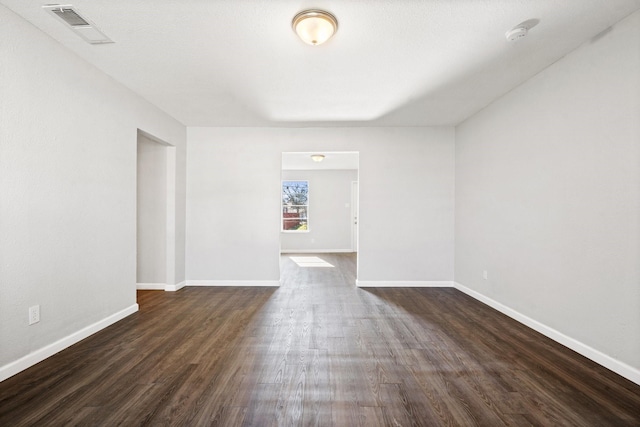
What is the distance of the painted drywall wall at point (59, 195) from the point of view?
196 cm

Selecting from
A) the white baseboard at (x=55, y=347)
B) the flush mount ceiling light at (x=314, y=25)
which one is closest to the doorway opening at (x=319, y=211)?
the white baseboard at (x=55, y=347)

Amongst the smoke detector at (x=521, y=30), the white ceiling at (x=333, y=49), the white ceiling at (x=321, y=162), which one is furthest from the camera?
the white ceiling at (x=321, y=162)

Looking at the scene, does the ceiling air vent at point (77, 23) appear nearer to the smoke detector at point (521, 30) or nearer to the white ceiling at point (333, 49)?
the white ceiling at point (333, 49)

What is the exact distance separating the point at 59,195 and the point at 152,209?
1.93m

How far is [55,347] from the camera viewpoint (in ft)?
7.41

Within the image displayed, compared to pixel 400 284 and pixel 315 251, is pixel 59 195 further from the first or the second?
pixel 315 251

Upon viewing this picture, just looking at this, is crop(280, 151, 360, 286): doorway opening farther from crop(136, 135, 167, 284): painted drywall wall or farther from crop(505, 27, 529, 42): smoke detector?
crop(505, 27, 529, 42): smoke detector

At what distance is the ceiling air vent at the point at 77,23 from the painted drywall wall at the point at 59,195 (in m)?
0.28

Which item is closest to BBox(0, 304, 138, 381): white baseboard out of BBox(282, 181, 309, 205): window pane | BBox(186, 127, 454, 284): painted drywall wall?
BBox(186, 127, 454, 284): painted drywall wall

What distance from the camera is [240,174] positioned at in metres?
4.54

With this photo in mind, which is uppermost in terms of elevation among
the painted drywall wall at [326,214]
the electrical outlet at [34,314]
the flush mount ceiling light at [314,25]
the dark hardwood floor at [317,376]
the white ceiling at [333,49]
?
the white ceiling at [333,49]

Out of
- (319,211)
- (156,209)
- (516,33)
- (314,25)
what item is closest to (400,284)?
(516,33)

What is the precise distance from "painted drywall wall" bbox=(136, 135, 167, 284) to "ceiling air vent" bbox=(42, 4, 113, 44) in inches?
80.4

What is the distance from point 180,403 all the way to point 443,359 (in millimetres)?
1833
